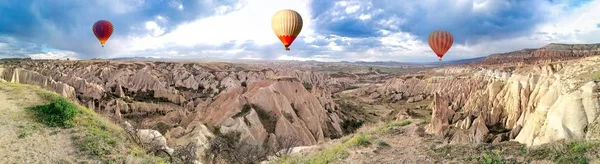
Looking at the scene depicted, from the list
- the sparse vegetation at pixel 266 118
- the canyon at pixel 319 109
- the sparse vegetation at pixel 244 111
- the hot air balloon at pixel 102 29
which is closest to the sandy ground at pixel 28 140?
the canyon at pixel 319 109

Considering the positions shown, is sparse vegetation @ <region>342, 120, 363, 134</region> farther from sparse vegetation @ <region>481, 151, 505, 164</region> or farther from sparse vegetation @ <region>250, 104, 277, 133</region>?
sparse vegetation @ <region>481, 151, 505, 164</region>

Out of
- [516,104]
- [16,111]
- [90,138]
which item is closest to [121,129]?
[90,138]

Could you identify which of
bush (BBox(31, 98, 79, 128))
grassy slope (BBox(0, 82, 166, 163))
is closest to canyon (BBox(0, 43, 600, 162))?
bush (BBox(31, 98, 79, 128))

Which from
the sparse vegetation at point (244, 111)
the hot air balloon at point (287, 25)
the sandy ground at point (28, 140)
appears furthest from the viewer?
the hot air balloon at point (287, 25)

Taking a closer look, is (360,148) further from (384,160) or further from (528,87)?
(528,87)

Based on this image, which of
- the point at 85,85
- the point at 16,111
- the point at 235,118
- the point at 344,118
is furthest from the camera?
the point at 85,85

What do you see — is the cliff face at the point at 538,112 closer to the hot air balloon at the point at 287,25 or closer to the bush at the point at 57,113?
the hot air balloon at the point at 287,25

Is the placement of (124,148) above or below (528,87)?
below
